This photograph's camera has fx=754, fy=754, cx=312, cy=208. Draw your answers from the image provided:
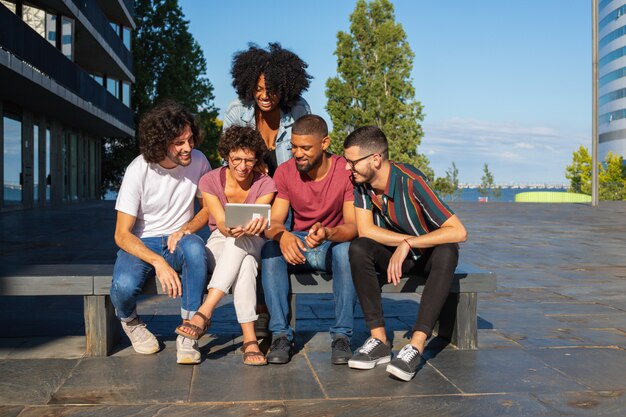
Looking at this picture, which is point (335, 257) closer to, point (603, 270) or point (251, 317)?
point (251, 317)

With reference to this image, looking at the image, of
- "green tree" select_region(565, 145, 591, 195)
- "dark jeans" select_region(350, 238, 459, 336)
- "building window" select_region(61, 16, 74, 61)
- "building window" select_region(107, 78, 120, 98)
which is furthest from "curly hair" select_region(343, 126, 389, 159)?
"green tree" select_region(565, 145, 591, 195)

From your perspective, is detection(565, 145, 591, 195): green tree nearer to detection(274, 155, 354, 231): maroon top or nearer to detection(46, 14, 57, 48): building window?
detection(46, 14, 57, 48): building window

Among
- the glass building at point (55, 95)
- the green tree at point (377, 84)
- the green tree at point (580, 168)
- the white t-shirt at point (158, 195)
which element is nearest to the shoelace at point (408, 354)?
the white t-shirt at point (158, 195)

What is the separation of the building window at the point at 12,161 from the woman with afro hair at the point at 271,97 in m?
17.9

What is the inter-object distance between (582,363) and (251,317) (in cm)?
200

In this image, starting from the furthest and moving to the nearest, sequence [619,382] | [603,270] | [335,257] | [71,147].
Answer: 1. [71,147]
2. [603,270]
3. [335,257]
4. [619,382]

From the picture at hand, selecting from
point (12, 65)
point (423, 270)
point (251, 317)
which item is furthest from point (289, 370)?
point (12, 65)

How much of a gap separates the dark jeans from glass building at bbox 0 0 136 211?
46.1 ft

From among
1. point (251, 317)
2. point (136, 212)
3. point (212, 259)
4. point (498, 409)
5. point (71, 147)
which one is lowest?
point (498, 409)

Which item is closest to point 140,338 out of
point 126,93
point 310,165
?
point 310,165

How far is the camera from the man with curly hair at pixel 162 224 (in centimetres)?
448

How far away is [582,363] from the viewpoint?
4.50 metres

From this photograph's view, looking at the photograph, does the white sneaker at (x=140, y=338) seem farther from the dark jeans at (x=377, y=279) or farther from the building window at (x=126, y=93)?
the building window at (x=126, y=93)

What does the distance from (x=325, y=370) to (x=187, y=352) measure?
82cm
